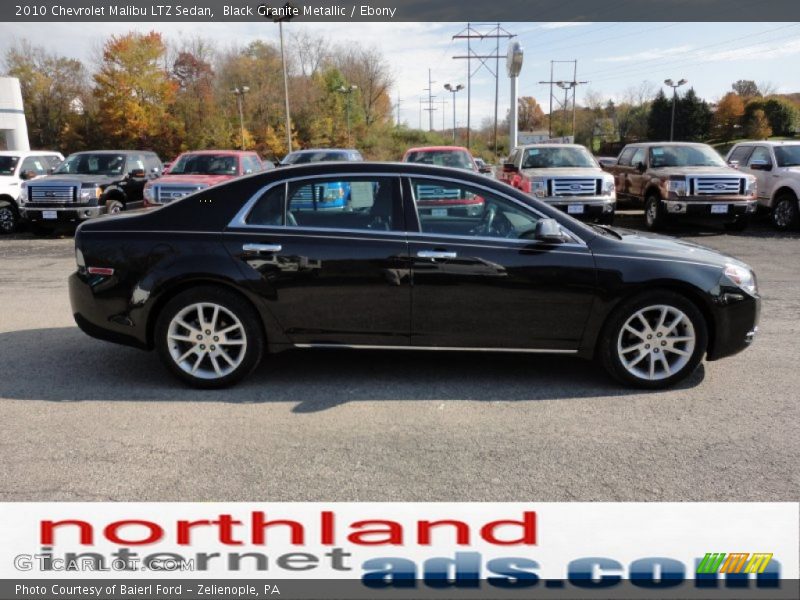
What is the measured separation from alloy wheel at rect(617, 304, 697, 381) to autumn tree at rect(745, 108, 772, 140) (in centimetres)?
7081

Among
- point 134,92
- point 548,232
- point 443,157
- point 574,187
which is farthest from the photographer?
point 134,92

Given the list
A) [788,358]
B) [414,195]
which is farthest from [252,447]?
[788,358]

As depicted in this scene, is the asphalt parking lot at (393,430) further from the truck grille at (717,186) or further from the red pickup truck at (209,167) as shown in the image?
the truck grille at (717,186)

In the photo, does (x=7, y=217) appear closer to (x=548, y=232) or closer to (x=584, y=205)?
(x=584, y=205)

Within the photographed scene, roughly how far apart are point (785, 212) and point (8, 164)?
17372 mm

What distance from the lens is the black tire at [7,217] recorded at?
15.6 metres

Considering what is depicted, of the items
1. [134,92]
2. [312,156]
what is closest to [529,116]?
[134,92]

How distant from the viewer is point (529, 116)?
317 feet

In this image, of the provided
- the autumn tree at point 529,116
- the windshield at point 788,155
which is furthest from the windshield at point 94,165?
the autumn tree at point 529,116

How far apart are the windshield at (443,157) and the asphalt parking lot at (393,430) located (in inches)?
412

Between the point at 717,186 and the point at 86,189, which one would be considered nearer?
the point at 717,186

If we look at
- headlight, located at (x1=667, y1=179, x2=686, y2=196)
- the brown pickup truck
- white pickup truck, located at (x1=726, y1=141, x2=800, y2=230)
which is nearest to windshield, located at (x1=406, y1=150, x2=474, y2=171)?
the brown pickup truck

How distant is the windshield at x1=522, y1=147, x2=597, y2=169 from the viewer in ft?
47.4

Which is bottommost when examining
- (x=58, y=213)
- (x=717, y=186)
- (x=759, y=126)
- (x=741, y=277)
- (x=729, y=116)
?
(x=741, y=277)
